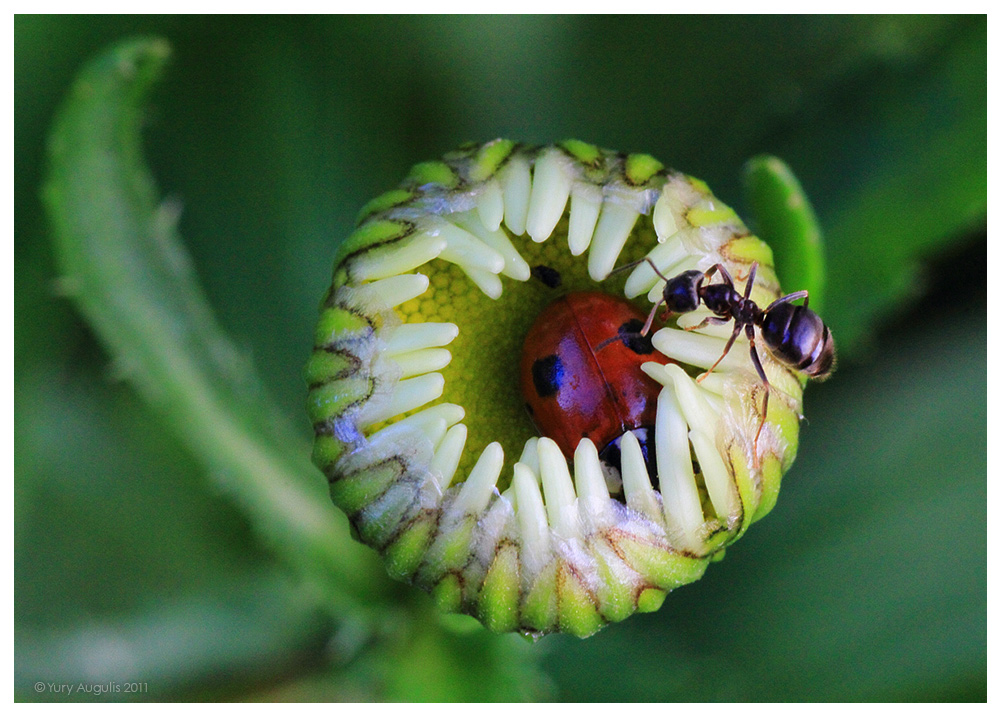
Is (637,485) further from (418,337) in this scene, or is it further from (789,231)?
(789,231)

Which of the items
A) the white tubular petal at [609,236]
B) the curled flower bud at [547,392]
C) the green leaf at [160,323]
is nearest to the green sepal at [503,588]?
the curled flower bud at [547,392]

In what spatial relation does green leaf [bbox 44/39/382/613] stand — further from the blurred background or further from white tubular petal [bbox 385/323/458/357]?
white tubular petal [bbox 385/323/458/357]

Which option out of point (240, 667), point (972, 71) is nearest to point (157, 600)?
point (240, 667)

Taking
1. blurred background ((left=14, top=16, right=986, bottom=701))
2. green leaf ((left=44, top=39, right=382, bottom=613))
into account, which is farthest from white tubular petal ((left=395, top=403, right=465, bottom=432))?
blurred background ((left=14, top=16, right=986, bottom=701))

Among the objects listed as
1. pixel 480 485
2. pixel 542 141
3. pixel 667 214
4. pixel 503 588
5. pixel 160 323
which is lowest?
pixel 503 588

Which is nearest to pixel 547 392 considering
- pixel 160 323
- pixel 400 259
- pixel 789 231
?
pixel 400 259

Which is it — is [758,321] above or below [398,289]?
below

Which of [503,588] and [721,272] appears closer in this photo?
[503,588]
